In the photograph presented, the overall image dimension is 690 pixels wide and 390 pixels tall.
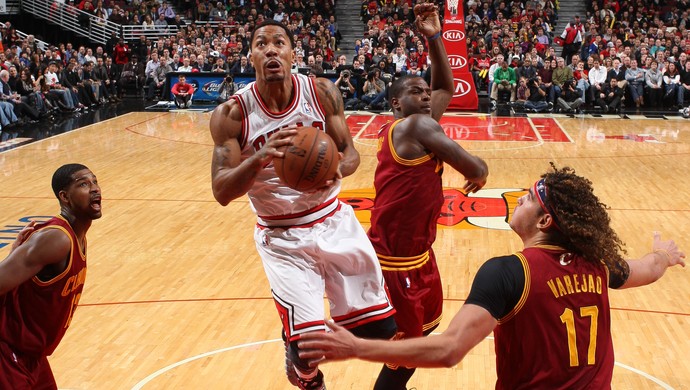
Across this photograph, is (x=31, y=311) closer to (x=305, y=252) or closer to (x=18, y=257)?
(x=18, y=257)

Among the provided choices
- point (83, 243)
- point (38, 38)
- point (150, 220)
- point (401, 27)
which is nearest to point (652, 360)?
point (83, 243)

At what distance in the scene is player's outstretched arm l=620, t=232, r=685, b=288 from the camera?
3.67 metres

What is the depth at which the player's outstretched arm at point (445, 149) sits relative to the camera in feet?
16.1

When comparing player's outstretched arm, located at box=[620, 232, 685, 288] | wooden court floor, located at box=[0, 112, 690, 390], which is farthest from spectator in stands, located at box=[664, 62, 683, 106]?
player's outstretched arm, located at box=[620, 232, 685, 288]

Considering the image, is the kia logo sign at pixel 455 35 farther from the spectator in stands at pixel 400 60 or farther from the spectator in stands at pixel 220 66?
the spectator in stands at pixel 220 66

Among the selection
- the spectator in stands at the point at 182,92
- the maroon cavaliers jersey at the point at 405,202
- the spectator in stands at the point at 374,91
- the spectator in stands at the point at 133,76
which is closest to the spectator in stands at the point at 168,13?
the spectator in stands at the point at 133,76

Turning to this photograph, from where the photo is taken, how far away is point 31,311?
426 cm

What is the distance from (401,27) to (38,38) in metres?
11.8

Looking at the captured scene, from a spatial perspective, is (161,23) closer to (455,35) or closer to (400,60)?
(400,60)

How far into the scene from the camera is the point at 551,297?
3152mm

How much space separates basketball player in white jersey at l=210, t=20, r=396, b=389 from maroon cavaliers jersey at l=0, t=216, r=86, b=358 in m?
0.86

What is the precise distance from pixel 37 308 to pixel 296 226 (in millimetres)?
1383

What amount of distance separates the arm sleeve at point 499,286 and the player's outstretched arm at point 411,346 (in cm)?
5

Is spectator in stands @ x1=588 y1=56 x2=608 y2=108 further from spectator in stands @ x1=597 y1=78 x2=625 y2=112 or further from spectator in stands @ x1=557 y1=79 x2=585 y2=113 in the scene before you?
spectator in stands @ x1=557 y1=79 x2=585 y2=113
